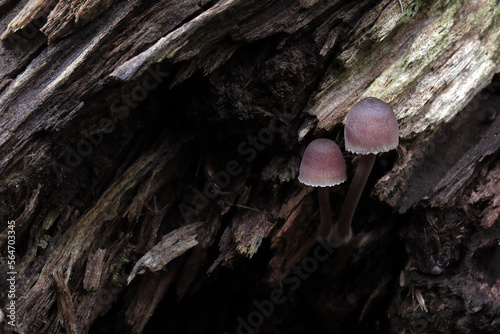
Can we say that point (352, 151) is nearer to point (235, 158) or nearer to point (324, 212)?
point (324, 212)

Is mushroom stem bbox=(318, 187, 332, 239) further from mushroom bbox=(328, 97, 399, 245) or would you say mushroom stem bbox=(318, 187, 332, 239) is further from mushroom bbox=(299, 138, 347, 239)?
mushroom bbox=(328, 97, 399, 245)

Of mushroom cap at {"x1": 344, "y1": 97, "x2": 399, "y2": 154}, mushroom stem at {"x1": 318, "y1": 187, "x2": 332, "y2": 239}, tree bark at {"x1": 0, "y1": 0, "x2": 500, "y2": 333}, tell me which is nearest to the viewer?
mushroom cap at {"x1": 344, "y1": 97, "x2": 399, "y2": 154}

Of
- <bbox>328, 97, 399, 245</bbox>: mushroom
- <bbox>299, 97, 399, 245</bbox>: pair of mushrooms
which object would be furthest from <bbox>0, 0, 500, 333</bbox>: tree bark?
<bbox>328, 97, 399, 245</bbox>: mushroom

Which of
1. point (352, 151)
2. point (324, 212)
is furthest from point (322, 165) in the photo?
point (324, 212)

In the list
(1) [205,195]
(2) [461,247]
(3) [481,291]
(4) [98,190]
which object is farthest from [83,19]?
(3) [481,291]

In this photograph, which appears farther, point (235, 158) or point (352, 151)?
point (235, 158)

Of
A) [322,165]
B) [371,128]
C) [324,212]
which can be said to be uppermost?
[371,128]

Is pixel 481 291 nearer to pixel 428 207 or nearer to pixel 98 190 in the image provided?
pixel 428 207
